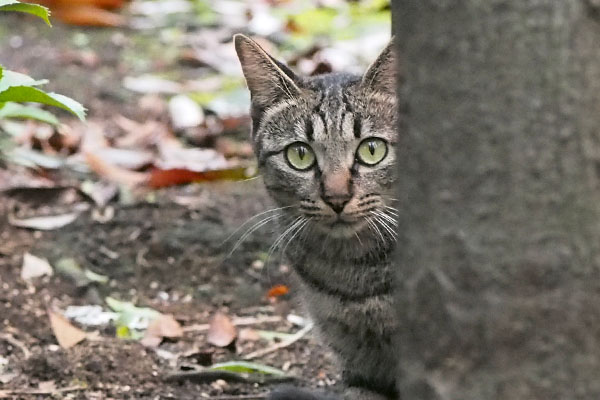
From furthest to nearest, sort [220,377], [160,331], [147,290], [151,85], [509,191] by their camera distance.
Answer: [151,85] → [147,290] → [160,331] → [220,377] → [509,191]

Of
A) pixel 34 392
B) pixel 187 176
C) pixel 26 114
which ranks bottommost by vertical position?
pixel 34 392

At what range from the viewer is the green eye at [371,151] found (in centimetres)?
248

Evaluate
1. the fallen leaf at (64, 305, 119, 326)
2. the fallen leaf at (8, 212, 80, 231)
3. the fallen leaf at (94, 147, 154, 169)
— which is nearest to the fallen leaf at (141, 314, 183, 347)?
the fallen leaf at (64, 305, 119, 326)

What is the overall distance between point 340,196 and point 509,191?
114 centimetres

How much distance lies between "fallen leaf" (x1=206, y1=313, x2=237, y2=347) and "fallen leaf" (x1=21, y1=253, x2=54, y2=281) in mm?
632

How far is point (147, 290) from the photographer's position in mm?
3215

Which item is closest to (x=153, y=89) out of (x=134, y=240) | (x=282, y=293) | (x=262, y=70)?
(x=134, y=240)

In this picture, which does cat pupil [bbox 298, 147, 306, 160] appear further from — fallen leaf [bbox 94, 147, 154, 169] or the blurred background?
fallen leaf [bbox 94, 147, 154, 169]

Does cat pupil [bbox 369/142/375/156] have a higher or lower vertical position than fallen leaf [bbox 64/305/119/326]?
higher

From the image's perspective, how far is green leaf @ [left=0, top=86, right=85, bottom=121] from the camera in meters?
2.24

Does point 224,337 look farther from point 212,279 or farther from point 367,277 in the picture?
point 367,277

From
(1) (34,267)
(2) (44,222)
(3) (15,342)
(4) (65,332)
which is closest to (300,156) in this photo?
(4) (65,332)

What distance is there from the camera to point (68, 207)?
3600mm

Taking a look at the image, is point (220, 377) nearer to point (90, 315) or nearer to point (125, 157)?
point (90, 315)
